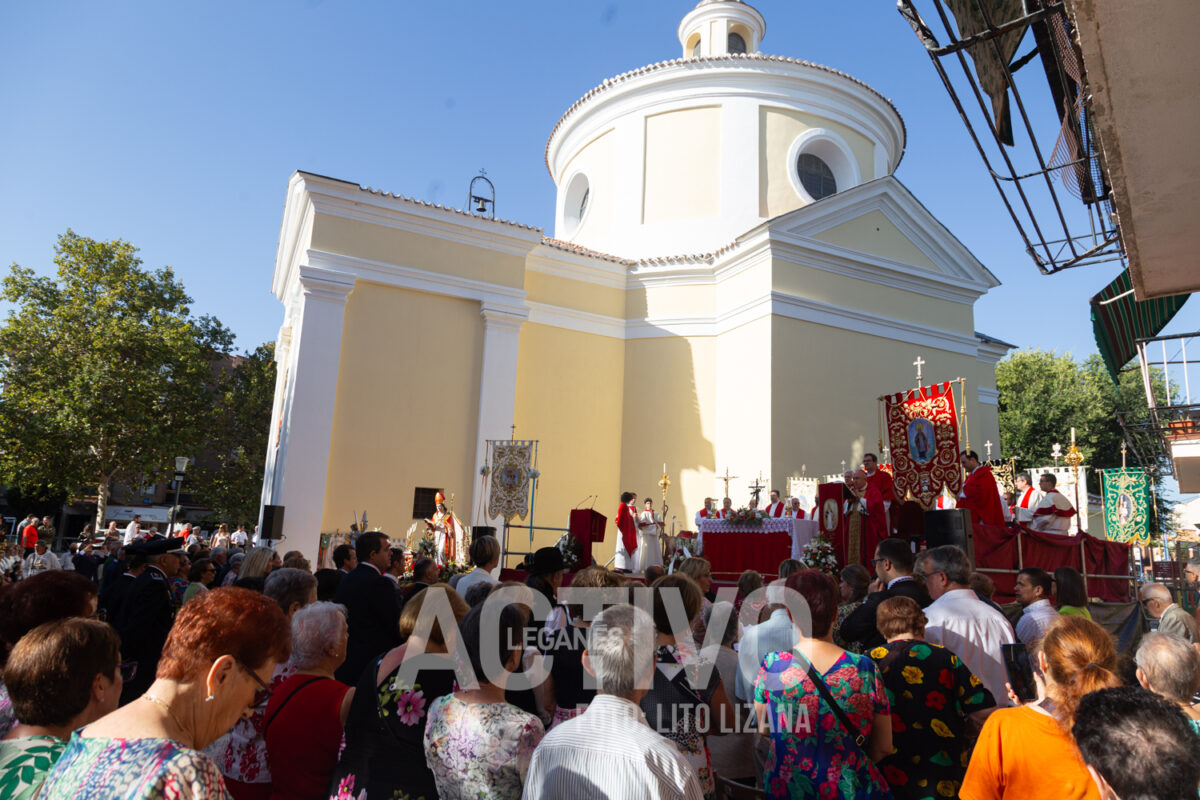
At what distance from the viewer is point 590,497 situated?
58.9 ft

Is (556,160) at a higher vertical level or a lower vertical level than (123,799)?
higher

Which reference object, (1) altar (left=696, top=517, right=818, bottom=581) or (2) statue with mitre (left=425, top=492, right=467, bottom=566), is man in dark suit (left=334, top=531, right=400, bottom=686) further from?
(2) statue with mitre (left=425, top=492, right=467, bottom=566)

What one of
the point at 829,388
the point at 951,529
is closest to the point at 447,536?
the point at 829,388

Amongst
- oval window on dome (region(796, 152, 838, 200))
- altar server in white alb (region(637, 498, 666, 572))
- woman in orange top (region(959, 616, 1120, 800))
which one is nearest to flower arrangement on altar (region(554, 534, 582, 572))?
altar server in white alb (region(637, 498, 666, 572))

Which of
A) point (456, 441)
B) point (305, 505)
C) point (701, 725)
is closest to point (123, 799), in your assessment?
point (701, 725)

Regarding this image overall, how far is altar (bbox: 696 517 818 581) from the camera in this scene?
11.3 meters

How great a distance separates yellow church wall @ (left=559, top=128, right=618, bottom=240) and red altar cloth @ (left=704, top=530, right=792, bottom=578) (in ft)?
37.8

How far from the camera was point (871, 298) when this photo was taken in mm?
18203

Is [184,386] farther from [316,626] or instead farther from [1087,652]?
[1087,652]

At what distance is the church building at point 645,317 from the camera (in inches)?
622

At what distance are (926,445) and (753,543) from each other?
10.0 ft

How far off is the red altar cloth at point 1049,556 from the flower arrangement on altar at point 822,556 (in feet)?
5.71

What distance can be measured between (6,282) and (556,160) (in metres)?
18.2

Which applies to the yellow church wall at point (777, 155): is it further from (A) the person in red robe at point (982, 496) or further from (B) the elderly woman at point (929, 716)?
(B) the elderly woman at point (929, 716)
